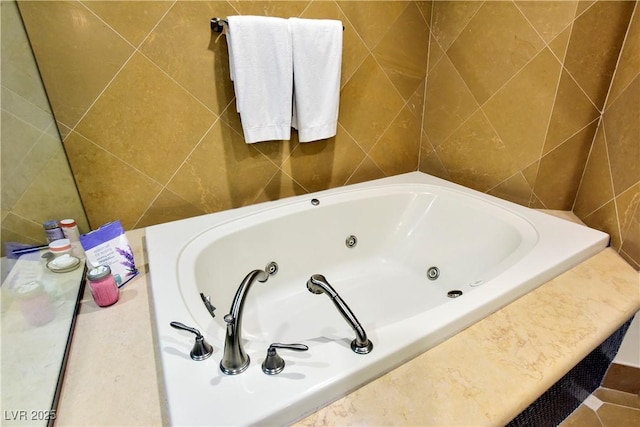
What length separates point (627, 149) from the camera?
1199 mm

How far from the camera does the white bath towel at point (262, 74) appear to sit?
1236 mm

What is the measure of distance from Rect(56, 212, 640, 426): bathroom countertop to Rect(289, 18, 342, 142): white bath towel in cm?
93

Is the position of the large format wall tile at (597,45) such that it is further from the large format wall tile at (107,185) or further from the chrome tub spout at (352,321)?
the large format wall tile at (107,185)

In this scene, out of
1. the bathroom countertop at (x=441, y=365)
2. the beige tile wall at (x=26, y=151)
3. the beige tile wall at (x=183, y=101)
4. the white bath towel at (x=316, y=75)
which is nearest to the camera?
the bathroom countertop at (x=441, y=365)

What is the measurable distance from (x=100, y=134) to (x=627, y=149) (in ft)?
6.27

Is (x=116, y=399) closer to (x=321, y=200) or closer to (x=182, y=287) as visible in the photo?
(x=182, y=287)

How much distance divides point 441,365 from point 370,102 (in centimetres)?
132

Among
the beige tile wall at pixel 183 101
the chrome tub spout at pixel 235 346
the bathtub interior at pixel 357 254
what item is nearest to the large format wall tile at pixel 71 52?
the beige tile wall at pixel 183 101

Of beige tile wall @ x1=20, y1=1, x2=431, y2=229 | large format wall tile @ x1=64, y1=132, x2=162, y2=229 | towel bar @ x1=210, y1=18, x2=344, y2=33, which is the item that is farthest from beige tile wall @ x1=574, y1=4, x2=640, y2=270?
large format wall tile @ x1=64, y1=132, x2=162, y2=229

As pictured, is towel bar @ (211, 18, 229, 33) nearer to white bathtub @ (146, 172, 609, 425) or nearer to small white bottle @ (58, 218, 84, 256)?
white bathtub @ (146, 172, 609, 425)

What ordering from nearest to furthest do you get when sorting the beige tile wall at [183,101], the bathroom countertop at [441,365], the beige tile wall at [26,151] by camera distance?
1. the bathroom countertop at [441,365]
2. the beige tile wall at [26,151]
3. the beige tile wall at [183,101]

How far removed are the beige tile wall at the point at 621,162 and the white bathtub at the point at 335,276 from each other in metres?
0.08

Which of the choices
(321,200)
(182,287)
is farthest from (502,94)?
(182,287)

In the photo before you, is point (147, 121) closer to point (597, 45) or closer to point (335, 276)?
point (335, 276)
